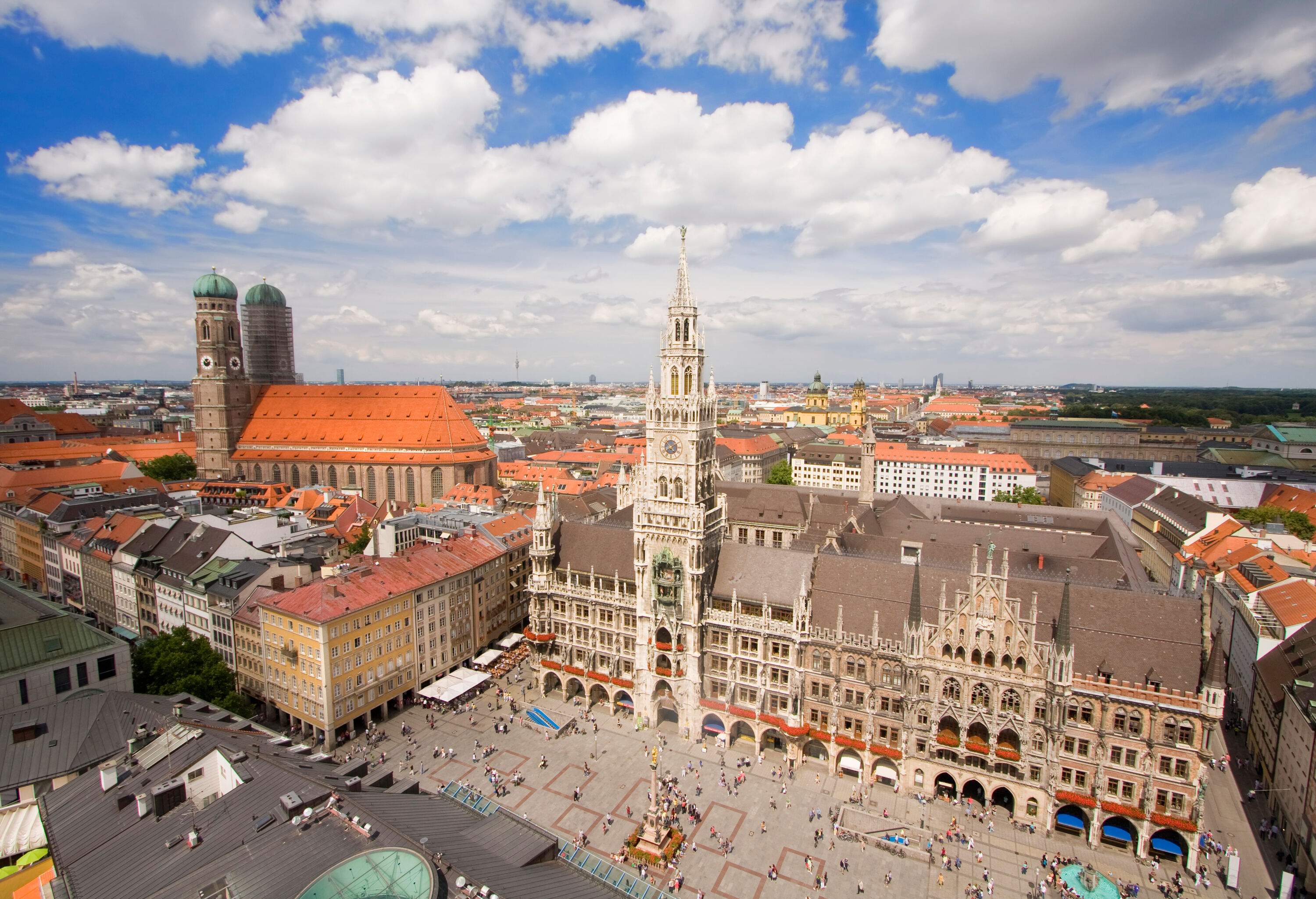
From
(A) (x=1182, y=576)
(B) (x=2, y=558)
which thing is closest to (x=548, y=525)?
(A) (x=1182, y=576)

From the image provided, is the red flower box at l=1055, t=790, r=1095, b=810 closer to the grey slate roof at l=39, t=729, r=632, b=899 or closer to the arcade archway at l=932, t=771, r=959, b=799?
the arcade archway at l=932, t=771, r=959, b=799

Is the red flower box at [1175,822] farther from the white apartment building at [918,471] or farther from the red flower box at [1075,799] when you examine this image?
the white apartment building at [918,471]

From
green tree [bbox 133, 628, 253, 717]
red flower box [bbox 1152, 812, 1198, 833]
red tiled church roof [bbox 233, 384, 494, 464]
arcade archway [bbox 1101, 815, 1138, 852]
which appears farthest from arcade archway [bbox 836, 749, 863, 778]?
red tiled church roof [bbox 233, 384, 494, 464]

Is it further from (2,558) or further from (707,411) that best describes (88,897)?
(2,558)

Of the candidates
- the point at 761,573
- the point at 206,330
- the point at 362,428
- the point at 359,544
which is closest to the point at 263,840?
the point at 761,573

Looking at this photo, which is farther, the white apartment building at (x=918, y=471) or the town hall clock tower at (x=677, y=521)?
the white apartment building at (x=918, y=471)

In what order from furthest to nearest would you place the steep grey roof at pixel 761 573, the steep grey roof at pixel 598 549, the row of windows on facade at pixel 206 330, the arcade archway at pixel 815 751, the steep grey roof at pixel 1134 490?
the row of windows on facade at pixel 206 330 < the steep grey roof at pixel 1134 490 < the steep grey roof at pixel 598 549 < the steep grey roof at pixel 761 573 < the arcade archway at pixel 815 751

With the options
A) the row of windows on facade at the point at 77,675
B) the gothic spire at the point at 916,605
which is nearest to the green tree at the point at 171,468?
the row of windows on facade at the point at 77,675
